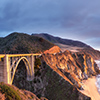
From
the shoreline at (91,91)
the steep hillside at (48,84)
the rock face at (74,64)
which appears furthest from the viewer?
the rock face at (74,64)

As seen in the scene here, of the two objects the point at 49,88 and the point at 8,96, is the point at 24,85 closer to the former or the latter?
the point at 49,88

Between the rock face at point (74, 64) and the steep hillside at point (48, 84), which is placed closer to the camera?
the steep hillside at point (48, 84)

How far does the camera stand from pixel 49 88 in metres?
29.9

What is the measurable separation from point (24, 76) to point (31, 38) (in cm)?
4030

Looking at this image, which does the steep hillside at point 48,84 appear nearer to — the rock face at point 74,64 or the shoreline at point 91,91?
the shoreline at point 91,91

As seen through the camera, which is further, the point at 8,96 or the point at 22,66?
the point at 22,66

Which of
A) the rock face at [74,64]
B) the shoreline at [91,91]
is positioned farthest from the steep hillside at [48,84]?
the rock face at [74,64]

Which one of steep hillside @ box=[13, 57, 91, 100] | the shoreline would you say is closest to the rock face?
the shoreline

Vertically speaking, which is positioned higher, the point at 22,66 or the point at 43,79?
the point at 22,66

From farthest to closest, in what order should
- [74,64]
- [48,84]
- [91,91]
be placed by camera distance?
[74,64]
[91,91]
[48,84]

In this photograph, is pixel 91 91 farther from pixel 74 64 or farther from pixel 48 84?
pixel 74 64

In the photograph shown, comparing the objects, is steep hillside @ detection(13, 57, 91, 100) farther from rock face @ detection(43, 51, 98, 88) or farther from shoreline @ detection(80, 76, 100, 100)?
rock face @ detection(43, 51, 98, 88)

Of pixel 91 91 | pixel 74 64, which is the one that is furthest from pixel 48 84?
pixel 74 64

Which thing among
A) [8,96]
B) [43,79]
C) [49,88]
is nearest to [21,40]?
[43,79]
